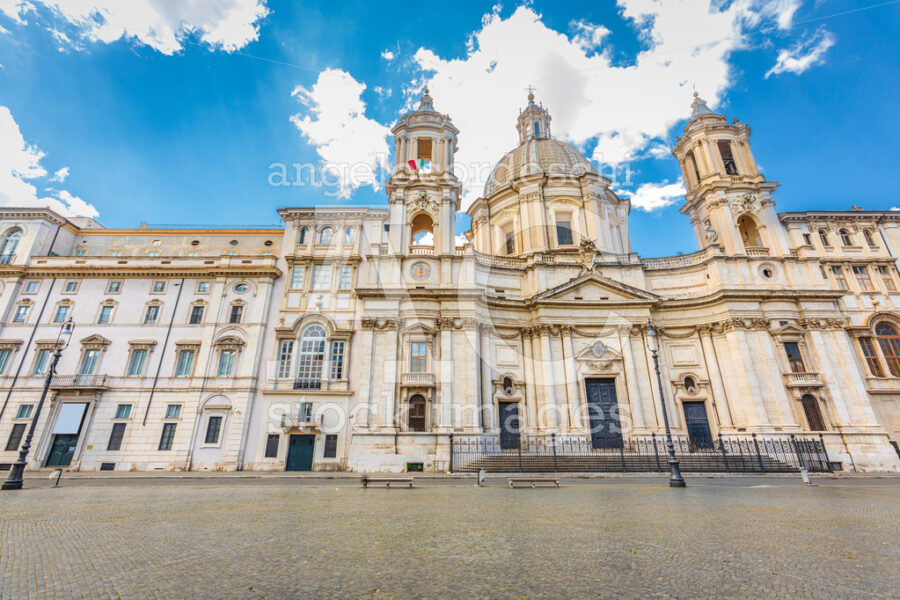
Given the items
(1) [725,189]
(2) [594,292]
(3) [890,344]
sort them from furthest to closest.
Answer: (1) [725,189], (2) [594,292], (3) [890,344]

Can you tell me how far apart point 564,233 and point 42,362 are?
38247mm

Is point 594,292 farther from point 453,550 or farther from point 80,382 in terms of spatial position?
point 80,382

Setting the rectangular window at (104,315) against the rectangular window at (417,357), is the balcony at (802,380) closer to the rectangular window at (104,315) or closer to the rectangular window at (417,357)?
the rectangular window at (417,357)

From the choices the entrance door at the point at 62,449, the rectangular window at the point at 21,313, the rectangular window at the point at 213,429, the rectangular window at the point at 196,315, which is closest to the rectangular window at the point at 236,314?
the rectangular window at the point at 196,315

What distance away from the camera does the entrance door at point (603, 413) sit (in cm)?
2533

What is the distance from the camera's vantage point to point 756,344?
26328 mm

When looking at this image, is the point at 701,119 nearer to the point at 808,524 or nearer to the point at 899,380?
the point at 899,380

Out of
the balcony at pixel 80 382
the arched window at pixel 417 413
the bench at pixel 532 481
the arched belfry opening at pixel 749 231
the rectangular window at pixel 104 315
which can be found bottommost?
the bench at pixel 532 481

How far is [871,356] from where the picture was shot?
27.4 m

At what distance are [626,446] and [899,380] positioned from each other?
61.5 feet

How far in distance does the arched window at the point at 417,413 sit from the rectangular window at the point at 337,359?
16.0 ft

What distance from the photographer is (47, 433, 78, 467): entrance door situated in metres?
24.1

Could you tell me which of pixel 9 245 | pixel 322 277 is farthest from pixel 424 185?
pixel 9 245

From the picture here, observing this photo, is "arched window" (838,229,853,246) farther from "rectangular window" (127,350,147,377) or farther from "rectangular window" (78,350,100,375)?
"rectangular window" (78,350,100,375)
